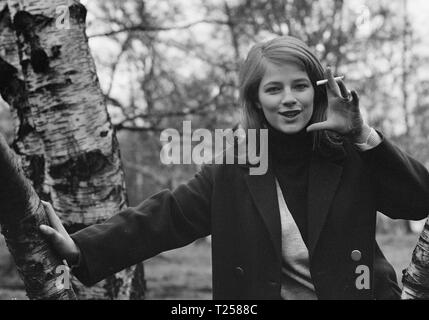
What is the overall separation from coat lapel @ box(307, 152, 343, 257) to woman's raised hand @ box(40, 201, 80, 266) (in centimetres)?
89

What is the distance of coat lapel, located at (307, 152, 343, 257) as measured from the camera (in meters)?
2.27

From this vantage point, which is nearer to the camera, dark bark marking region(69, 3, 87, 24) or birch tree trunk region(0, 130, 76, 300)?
birch tree trunk region(0, 130, 76, 300)

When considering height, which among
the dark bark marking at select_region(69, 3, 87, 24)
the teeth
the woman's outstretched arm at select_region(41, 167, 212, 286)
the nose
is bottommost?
the woman's outstretched arm at select_region(41, 167, 212, 286)

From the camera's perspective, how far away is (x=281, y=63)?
2.40 m

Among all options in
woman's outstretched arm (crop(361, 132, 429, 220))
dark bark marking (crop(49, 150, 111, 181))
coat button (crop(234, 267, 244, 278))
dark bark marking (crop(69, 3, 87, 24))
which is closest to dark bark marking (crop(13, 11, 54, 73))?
dark bark marking (crop(69, 3, 87, 24))

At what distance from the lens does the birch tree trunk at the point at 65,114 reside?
8.97ft

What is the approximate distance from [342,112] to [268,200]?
0.50 metres

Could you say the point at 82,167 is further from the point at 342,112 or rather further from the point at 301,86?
the point at 342,112

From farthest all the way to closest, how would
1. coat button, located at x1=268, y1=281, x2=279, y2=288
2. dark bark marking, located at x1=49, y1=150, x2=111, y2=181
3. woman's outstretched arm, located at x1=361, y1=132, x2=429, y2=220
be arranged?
dark bark marking, located at x1=49, y1=150, x2=111, y2=181 < coat button, located at x1=268, y1=281, x2=279, y2=288 < woman's outstretched arm, located at x1=361, y1=132, x2=429, y2=220

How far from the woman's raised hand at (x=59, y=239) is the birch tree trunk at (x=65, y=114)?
75cm

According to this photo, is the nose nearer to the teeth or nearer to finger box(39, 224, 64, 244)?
the teeth

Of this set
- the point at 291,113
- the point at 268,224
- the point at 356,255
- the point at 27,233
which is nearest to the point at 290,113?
the point at 291,113

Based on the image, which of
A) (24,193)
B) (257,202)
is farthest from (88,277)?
(257,202)
